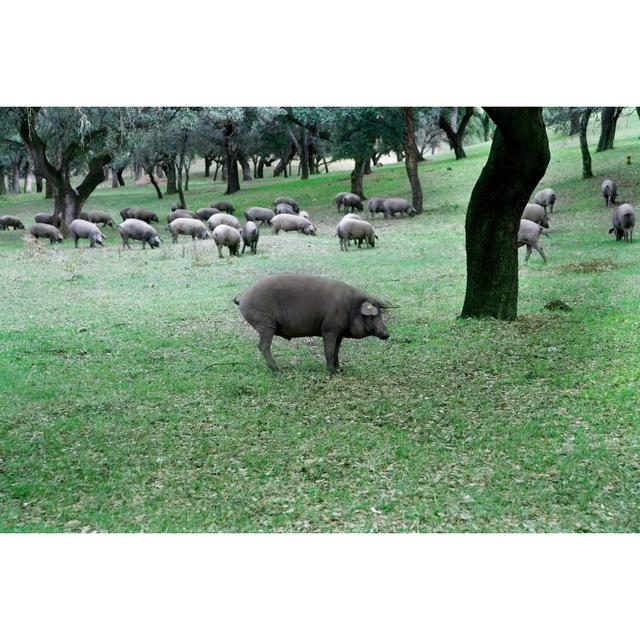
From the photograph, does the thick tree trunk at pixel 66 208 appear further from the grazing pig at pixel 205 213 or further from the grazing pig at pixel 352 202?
the grazing pig at pixel 352 202

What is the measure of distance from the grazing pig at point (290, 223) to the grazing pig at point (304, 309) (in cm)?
122

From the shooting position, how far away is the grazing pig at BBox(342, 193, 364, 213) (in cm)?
659

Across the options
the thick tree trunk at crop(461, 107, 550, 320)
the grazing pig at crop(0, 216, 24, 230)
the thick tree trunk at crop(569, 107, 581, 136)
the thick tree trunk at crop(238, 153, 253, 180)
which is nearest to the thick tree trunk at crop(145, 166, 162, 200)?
the thick tree trunk at crop(238, 153, 253, 180)

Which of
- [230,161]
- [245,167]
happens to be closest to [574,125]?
[245,167]

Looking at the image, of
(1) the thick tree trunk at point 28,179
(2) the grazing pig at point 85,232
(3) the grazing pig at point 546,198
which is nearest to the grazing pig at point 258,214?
(2) the grazing pig at point 85,232

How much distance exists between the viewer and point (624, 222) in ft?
20.6

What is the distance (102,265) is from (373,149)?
2902mm

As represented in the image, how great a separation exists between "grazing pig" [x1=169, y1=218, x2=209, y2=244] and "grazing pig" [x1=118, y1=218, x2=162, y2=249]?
0.62 ft

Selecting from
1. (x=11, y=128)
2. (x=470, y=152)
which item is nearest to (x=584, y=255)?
(x=470, y=152)

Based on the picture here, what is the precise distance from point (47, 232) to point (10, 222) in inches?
15.9

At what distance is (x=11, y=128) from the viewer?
28.1ft

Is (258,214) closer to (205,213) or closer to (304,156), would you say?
(205,213)

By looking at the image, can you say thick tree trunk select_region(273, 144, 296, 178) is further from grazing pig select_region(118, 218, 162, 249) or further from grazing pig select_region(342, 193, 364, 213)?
grazing pig select_region(118, 218, 162, 249)
